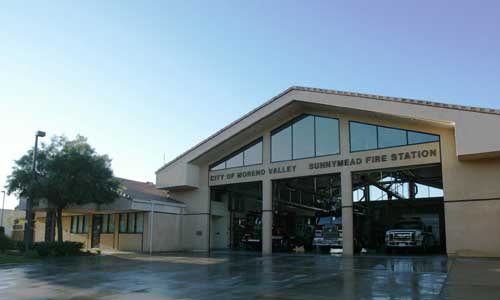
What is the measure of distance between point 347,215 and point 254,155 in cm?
764

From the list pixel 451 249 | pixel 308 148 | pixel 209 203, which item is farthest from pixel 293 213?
pixel 451 249

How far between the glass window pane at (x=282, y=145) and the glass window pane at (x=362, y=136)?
4.16 meters

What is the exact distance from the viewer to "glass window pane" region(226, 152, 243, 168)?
30609 mm

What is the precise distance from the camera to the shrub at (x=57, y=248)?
2448 centimetres

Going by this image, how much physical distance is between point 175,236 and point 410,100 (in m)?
17.8

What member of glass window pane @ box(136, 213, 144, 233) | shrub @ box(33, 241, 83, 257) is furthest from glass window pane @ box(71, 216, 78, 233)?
shrub @ box(33, 241, 83, 257)

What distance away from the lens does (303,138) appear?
2805 cm

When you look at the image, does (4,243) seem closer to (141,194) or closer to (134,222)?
(134,222)

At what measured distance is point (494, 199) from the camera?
2127 centimetres

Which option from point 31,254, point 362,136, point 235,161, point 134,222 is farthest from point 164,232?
point 362,136

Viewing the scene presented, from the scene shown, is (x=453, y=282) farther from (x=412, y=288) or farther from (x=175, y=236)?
(x=175, y=236)

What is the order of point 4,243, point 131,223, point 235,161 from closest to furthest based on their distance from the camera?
point 4,243, point 235,161, point 131,223

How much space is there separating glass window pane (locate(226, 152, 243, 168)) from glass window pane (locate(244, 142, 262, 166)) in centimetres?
42

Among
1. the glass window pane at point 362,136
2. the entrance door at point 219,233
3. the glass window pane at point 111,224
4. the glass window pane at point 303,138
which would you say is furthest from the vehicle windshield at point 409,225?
the glass window pane at point 111,224
